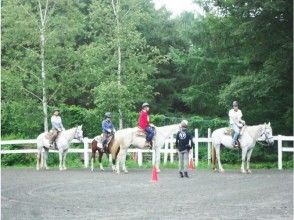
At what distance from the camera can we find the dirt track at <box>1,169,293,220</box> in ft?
40.2

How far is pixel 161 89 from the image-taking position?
51.2 m

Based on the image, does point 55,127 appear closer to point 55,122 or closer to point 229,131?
point 55,122

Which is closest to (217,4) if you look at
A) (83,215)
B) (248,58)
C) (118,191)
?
(248,58)

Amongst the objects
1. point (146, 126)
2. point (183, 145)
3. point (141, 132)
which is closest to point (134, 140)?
point (141, 132)

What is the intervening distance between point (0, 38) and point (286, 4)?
1563cm

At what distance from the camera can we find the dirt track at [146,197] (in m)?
12.2

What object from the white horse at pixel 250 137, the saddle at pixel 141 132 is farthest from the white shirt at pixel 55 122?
the white horse at pixel 250 137

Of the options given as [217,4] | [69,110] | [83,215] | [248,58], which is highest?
[217,4]

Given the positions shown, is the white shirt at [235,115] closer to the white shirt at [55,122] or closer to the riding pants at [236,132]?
the riding pants at [236,132]

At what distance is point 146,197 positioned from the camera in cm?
1541

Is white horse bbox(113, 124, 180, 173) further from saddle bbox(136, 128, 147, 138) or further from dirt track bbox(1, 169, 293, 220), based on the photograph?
dirt track bbox(1, 169, 293, 220)

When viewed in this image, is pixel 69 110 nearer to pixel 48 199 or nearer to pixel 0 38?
pixel 0 38

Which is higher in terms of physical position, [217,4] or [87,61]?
[217,4]

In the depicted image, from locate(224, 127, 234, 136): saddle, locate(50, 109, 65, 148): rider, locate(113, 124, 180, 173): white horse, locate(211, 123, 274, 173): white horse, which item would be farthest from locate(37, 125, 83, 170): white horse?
locate(211, 123, 274, 173): white horse
